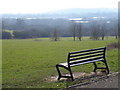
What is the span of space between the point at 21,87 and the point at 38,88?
58 cm

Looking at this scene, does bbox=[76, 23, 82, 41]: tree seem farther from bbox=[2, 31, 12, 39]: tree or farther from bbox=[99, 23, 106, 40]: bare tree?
bbox=[2, 31, 12, 39]: tree

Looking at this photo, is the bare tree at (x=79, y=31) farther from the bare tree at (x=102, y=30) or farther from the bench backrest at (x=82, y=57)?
the bench backrest at (x=82, y=57)

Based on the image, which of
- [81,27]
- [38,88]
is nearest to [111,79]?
[38,88]

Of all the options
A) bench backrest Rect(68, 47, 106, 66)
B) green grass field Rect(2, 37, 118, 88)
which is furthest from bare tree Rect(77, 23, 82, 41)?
bench backrest Rect(68, 47, 106, 66)

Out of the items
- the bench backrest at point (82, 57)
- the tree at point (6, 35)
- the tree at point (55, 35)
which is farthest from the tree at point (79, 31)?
the bench backrest at point (82, 57)

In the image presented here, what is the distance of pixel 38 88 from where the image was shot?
21.7 ft

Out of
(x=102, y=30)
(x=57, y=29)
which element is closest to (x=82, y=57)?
(x=102, y=30)

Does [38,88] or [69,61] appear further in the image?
[69,61]

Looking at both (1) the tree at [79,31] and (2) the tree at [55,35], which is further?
(2) the tree at [55,35]

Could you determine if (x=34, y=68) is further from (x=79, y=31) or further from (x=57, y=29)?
(x=57, y=29)

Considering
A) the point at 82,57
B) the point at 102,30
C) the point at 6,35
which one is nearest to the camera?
the point at 82,57

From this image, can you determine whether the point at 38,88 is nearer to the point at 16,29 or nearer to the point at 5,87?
the point at 5,87

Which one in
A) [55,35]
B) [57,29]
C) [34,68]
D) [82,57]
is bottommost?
[55,35]

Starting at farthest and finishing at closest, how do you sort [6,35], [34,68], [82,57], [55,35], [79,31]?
[79,31]
[6,35]
[55,35]
[34,68]
[82,57]
